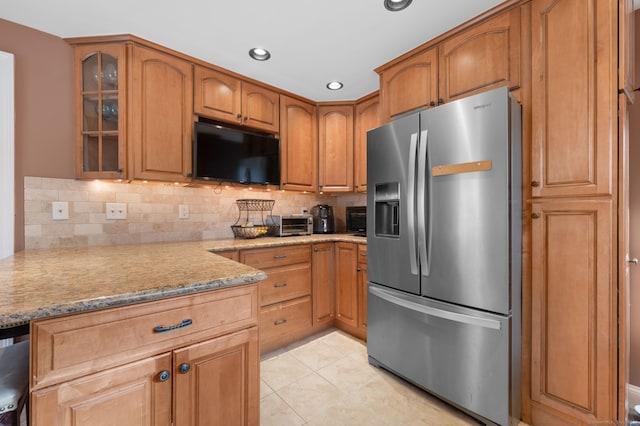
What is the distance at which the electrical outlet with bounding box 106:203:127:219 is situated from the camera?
6.64 feet

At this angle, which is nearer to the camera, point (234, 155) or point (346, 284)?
point (234, 155)

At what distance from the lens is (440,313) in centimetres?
157

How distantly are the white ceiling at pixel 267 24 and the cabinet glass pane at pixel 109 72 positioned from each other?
15cm

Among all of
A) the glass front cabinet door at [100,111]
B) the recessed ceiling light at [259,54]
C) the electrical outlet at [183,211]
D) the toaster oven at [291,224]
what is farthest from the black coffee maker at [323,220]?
the glass front cabinet door at [100,111]

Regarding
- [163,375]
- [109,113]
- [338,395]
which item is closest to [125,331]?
[163,375]

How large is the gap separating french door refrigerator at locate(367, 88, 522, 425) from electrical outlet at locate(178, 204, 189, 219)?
1.69m

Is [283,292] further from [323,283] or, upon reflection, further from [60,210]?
[60,210]

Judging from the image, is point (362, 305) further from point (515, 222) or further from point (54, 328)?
point (54, 328)

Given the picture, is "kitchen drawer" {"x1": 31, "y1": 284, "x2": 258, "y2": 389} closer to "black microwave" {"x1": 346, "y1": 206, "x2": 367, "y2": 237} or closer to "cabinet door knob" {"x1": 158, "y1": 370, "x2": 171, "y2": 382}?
"cabinet door knob" {"x1": 158, "y1": 370, "x2": 171, "y2": 382}

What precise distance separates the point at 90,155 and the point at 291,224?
5.40ft

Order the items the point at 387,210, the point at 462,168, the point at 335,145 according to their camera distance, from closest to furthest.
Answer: the point at 462,168
the point at 387,210
the point at 335,145

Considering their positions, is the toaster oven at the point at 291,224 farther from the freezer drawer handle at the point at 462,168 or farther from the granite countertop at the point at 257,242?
the freezer drawer handle at the point at 462,168

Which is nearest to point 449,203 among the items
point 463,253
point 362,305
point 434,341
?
point 463,253

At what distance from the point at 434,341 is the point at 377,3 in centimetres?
199
